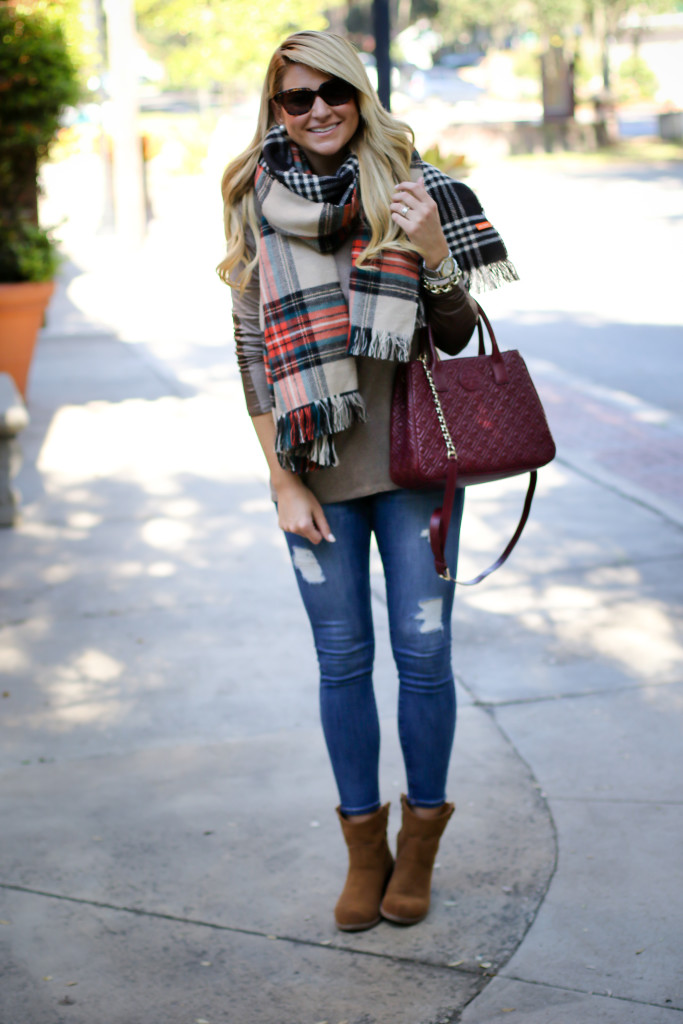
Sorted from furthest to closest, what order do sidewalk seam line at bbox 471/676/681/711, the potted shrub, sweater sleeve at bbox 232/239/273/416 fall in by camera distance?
the potted shrub < sidewalk seam line at bbox 471/676/681/711 < sweater sleeve at bbox 232/239/273/416

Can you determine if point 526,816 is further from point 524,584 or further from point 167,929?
point 524,584

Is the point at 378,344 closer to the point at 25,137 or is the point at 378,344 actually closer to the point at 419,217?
the point at 419,217

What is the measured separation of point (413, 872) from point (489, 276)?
1.33 m

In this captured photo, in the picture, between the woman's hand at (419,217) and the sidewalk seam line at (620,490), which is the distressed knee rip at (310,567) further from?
the sidewalk seam line at (620,490)

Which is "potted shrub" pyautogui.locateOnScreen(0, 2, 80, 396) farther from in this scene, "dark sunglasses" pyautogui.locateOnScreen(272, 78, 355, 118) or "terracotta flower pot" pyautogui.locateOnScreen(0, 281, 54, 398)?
"dark sunglasses" pyautogui.locateOnScreen(272, 78, 355, 118)

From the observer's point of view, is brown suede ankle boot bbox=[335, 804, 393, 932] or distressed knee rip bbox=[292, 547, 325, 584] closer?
distressed knee rip bbox=[292, 547, 325, 584]

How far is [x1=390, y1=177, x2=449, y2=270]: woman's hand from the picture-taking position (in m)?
2.19

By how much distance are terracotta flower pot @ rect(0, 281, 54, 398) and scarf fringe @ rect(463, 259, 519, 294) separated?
608cm

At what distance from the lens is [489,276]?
236 centimetres

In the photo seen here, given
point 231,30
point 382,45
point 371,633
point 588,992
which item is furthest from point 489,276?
point 231,30

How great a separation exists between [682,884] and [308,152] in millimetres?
1868

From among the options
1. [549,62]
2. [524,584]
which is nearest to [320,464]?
[524,584]

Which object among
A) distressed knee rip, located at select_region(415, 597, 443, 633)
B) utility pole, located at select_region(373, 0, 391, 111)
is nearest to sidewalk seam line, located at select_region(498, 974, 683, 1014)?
distressed knee rip, located at select_region(415, 597, 443, 633)

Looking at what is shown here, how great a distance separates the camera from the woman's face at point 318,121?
228 cm
